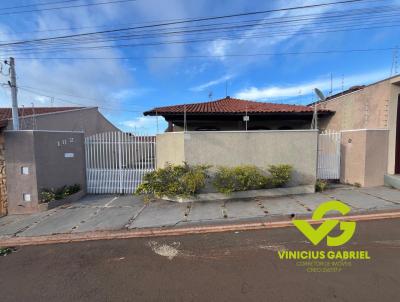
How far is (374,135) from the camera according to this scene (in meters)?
7.70

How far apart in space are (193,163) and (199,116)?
3.82 metres

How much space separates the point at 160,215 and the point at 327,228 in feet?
12.6

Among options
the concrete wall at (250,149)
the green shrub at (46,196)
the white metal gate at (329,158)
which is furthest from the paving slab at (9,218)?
the white metal gate at (329,158)

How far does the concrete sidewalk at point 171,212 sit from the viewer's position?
17.7 feet

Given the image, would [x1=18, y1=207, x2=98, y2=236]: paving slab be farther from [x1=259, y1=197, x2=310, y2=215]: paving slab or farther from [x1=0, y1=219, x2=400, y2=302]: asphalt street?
[x1=259, y1=197, x2=310, y2=215]: paving slab

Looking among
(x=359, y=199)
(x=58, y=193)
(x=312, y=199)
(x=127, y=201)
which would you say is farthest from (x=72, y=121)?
(x=359, y=199)

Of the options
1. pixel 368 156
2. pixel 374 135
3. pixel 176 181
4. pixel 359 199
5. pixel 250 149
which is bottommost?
pixel 359 199

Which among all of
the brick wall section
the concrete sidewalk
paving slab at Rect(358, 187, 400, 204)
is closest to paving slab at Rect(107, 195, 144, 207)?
the concrete sidewalk

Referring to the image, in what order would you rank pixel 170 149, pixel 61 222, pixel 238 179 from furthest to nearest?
pixel 170 149, pixel 238 179, pixel 61 222

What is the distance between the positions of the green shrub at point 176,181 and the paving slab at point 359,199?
159 inches

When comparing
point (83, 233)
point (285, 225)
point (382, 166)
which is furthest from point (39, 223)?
point (382, 166)

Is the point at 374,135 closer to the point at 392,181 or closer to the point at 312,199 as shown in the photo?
the point at 392,181

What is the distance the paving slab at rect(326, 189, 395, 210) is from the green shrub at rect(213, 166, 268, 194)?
226 centimetres

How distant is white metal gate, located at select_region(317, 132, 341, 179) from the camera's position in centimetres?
840
